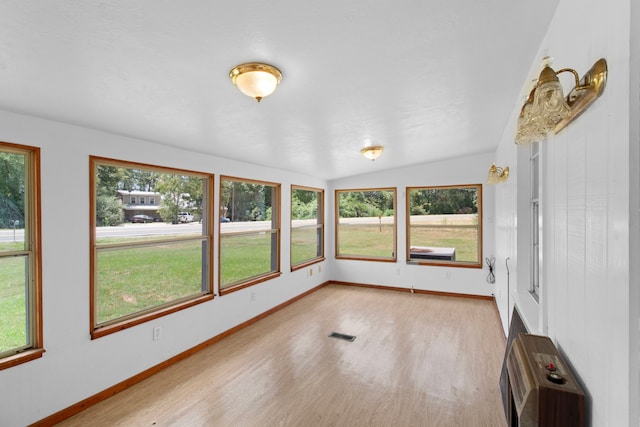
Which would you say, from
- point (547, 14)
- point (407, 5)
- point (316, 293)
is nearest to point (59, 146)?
point (407, 5)

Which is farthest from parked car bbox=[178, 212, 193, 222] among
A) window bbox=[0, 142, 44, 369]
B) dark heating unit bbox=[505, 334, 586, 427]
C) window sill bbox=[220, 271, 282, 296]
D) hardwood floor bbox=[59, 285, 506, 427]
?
dark heating unit bbox=[505, 334, 586, 427]

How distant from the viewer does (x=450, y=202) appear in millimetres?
5789

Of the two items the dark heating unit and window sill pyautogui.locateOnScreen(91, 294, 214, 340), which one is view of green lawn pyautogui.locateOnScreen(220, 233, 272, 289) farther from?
the dark heating unit

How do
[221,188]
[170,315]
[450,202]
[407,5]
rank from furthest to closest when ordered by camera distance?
[450,202] → [221,188] → [170,315] → [407,5]

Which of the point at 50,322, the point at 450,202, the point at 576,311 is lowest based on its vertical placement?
the point at 50,322

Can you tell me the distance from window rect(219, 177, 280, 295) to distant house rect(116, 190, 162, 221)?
86 cm

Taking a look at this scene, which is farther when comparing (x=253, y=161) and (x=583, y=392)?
(x=253, y=161)

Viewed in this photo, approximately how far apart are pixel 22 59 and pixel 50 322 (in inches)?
73.8

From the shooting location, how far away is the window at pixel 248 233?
4044 millimetres

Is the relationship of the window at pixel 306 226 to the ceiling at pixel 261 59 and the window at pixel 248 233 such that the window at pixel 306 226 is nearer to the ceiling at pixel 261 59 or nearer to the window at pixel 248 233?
the window at pixel 248 233

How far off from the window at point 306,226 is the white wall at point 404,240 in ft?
1.17

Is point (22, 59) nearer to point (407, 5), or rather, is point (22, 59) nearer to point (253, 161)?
point (407, 5)

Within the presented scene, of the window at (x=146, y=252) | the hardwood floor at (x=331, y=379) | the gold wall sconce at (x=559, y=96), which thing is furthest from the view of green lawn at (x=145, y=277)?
the gold wall sconce at (x=559, y=96)

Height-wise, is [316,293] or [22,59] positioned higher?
[22,59]
